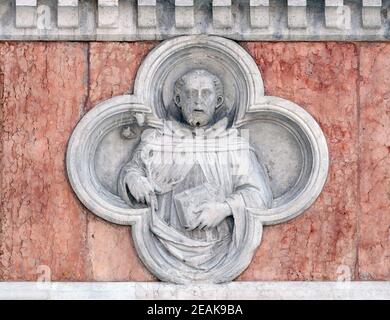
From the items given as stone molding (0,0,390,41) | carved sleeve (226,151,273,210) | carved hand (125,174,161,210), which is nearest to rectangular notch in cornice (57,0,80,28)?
stone molding (0,0,390,41)

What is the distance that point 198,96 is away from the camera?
31.8 meters

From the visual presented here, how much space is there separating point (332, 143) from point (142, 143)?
5.37 ft

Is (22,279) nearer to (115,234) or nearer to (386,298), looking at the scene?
(115,234)

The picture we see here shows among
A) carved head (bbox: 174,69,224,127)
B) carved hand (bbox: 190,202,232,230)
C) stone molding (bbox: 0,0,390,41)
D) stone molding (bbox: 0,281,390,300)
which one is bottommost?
→ stone molding (bbox: 0,281,390,300)

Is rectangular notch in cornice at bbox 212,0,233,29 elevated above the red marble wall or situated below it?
above

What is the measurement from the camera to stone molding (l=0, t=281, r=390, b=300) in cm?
3159

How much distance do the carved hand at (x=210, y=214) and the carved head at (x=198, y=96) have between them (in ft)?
2.44

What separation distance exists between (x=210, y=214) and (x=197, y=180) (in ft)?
1.14

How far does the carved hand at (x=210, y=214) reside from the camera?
31.6m

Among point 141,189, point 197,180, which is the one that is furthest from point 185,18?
point 141,189

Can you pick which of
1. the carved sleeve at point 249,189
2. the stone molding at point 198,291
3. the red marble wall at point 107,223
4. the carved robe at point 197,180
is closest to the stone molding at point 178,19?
the red marble wall at point 107,223

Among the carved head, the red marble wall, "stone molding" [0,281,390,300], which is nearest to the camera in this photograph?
"stone molding" [0,281,390,300]

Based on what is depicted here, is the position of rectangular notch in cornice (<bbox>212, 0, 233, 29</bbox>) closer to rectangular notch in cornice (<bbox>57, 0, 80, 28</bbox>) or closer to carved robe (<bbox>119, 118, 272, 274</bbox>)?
carved robe (<bbox>119, 118, 272, 274</bbox>)
